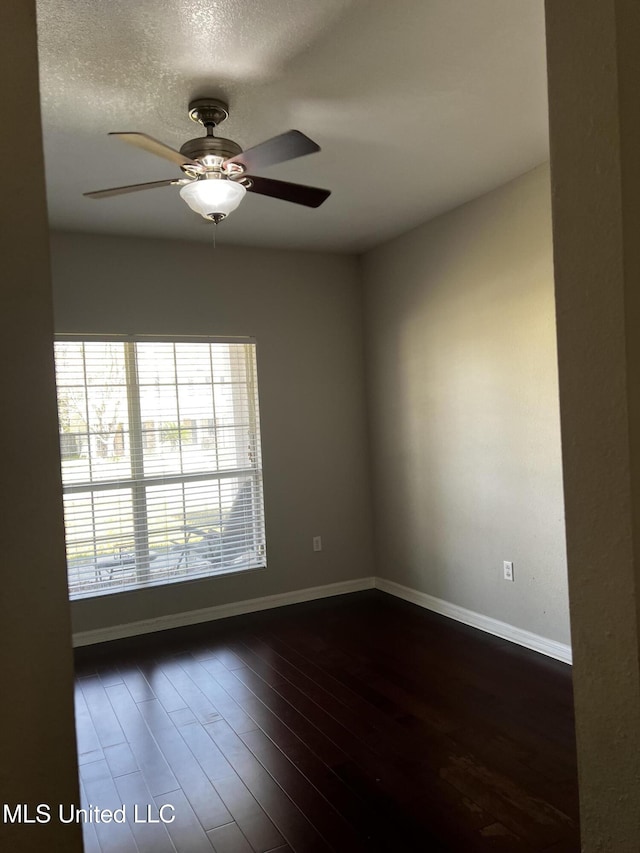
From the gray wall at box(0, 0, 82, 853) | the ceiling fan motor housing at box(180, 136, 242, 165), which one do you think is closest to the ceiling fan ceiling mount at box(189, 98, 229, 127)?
the ceiling fan motor housing at box(180, 136, 242, 165)

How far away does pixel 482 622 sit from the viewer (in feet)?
12.5

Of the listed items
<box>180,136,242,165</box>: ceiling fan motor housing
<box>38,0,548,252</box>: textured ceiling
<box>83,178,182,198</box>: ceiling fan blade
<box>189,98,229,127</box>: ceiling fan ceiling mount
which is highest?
<box>38,0,548,252</box>: textured ceiling

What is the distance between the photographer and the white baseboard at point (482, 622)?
3324mm

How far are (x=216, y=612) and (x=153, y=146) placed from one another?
125 inches

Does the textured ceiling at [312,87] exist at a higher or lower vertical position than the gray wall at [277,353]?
higher

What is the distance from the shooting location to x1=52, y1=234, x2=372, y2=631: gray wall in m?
3.96

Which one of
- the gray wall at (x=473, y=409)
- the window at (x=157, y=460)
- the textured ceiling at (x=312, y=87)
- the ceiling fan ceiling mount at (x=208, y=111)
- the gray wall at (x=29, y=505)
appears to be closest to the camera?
the gray wall at (x=29, y=505)

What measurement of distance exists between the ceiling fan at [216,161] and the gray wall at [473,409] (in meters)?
1.59

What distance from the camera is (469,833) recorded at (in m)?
1.99

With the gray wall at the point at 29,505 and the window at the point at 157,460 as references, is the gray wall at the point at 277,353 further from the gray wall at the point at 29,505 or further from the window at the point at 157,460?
the gray wall at the point at 29,505

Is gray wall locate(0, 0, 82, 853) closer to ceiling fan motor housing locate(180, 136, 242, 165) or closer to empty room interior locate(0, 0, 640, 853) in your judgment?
empty room interior locate(0, 0, 640, 853)

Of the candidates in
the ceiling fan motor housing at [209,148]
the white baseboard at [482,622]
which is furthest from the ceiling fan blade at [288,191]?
the white baseboard at [482,622]

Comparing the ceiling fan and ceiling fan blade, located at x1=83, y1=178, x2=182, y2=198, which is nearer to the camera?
the ceiling fan

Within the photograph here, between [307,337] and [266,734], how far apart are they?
2.84 meters
